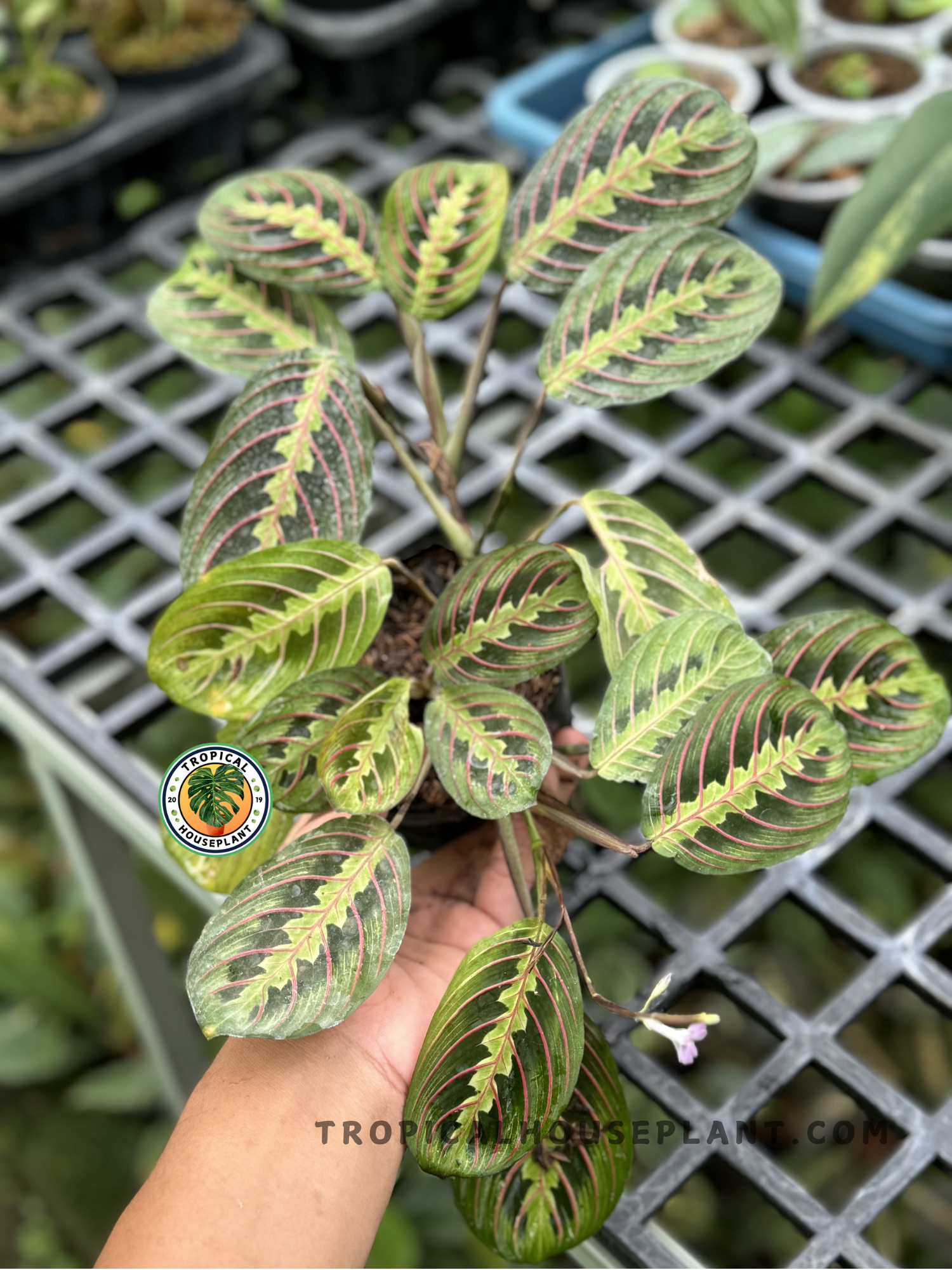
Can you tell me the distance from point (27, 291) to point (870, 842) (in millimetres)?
1101

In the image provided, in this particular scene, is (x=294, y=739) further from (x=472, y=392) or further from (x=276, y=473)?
(x=472, y=392)

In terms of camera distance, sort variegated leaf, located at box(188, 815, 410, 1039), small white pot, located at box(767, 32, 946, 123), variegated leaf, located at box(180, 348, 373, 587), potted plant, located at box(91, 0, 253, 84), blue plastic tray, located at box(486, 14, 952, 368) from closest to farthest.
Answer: variegated leaf, located at box(188, 815, 410, 1039) < variegated leaf, located at box(180, 348, 373, 587) < blue plastic tray, located at box(486, 14, 952, 368) < small white pot, located at box(767, 32, 946, 123) < potted plant, located at box(91, 0, 253, 84)

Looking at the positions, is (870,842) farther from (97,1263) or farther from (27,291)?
(27,291)

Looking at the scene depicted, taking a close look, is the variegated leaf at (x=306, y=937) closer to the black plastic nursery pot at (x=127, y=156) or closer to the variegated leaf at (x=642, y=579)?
the variegated leaf at (x=642, y=579)

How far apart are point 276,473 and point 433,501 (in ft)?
0.42

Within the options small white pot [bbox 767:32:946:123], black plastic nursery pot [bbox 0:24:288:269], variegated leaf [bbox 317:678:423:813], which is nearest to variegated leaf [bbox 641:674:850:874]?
variegated leaf [bbox 317:678:423:813]

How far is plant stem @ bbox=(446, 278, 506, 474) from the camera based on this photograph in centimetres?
75

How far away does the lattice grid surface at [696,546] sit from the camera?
0.76 metres

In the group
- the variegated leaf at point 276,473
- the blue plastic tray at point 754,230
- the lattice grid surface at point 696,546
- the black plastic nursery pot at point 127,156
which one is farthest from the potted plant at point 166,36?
the variegated leaf at point 276,473

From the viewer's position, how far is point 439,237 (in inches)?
28.7

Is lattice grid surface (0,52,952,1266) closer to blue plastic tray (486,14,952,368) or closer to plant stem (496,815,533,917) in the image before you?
blue plastic tray (486,14,952,368)

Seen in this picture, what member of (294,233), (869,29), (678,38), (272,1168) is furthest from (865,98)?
(272,1168)

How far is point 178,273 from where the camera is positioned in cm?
76

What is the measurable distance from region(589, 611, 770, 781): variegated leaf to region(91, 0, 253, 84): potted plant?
1.11 m
